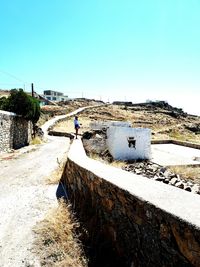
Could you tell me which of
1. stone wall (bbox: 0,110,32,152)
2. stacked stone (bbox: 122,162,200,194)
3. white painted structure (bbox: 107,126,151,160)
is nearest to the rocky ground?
stacked stone (bbox: 122,162,200,194)

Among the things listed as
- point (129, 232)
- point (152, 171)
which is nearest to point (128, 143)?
point (152, 171)

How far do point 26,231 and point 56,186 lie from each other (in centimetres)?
284

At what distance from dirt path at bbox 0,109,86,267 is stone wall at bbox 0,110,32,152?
16.1ft

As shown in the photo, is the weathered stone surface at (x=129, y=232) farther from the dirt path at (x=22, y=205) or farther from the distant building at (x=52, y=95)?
the distant building at (x=52, y=95)

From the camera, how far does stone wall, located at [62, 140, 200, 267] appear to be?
2.58 meters

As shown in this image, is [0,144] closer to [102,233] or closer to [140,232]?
[102,233]

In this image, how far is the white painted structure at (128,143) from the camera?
17.9 meters

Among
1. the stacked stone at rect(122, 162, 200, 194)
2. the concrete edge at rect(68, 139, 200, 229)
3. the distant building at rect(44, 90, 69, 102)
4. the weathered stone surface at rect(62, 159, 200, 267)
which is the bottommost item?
the stacked stone at rect(122, 162, 200, 194)

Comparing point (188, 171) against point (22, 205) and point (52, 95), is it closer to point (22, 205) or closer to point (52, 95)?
point (22, 205)

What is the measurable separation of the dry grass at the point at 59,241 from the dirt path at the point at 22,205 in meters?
0.16

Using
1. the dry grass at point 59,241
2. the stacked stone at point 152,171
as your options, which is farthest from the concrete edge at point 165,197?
the stacked stone at point 152,171

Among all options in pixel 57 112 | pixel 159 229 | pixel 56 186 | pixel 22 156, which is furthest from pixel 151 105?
pixel 159 229

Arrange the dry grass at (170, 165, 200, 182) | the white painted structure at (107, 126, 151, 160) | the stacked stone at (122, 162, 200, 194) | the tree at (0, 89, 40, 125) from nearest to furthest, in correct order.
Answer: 1. the stacked stone at (122, 162, 200, 194)
2. the dry grass at (170, 165, 200, 182)
3. the white painted structure at (107, 126, 151, 160)
4. the tree at (0, 89, 40, 125)

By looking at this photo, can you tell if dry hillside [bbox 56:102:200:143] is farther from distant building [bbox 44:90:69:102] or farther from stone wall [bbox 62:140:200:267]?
distant building [bbox 44:90:69:102]
